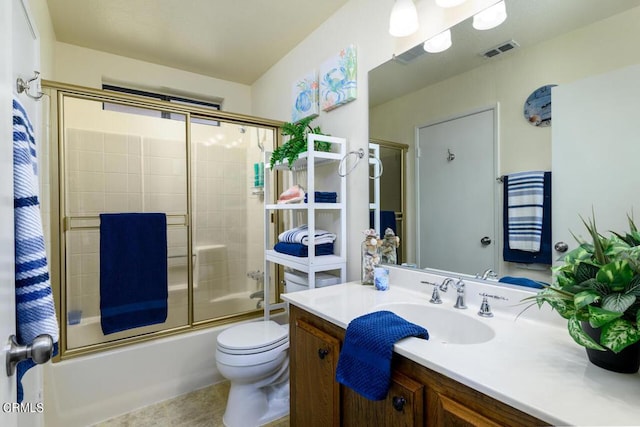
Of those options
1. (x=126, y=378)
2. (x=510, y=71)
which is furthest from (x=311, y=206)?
(x=126, y=378)

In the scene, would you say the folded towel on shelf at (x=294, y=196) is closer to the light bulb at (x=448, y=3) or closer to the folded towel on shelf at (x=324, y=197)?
the folded towel on shelf at (x=324, y=197)

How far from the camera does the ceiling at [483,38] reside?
994 millimetres

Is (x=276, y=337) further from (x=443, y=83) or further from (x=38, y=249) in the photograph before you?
(x=443, y=83)

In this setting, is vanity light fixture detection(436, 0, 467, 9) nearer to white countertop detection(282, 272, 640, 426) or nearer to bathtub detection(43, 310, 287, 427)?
white countertop detection(282, 272, 640, 426)

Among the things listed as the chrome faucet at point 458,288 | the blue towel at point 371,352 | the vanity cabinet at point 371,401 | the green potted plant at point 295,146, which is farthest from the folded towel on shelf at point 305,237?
the blue towel at point 371,352

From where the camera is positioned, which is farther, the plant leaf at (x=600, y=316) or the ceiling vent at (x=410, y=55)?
the ceiling vent at (x=410, y=55)

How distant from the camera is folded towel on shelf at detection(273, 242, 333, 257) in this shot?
5.91ft

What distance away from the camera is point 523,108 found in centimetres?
113

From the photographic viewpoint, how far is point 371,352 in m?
0.88

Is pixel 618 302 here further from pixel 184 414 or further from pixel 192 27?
pixel 192 27

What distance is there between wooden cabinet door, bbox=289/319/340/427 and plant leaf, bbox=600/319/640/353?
0.71 m

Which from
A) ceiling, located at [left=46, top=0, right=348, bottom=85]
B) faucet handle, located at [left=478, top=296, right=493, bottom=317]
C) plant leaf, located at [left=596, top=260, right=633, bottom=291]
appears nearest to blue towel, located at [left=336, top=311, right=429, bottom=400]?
faucet handle, located at [left=478, top=296, right=493, bottom=317]

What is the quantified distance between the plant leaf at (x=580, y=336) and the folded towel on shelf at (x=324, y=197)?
1.26 metres

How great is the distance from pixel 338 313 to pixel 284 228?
4.99 ft
